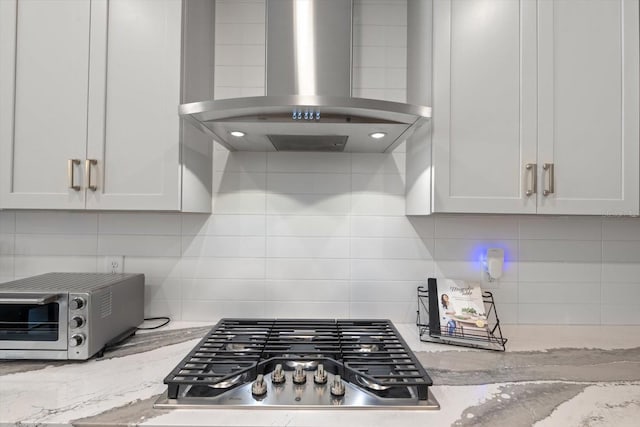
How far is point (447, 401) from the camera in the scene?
98cm

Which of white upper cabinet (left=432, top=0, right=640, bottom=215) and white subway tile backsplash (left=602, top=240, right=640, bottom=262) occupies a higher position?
white upper cabinet (left=432, top=0, right=640, bottom=215)

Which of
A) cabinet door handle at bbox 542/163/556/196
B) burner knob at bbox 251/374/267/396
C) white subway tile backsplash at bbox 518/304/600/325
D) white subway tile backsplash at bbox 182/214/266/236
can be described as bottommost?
burner knob at bbox 251/374/267/396

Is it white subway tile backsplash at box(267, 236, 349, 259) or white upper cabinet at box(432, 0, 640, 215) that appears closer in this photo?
white upper cabinet at box(432, 0, 640, 215)

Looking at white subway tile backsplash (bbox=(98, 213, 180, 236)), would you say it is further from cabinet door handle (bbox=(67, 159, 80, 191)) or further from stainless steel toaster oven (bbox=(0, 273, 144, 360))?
stainless steel toaster oven (bbox=(0, 273, 144, 360))

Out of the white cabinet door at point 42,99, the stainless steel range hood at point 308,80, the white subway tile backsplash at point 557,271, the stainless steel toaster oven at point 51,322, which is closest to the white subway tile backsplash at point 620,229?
the white subway tile backsplash at point 557,271

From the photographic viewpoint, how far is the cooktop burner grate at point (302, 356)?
1.00m

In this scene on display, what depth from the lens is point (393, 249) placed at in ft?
5.51

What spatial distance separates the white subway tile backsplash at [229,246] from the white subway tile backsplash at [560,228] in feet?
4.07

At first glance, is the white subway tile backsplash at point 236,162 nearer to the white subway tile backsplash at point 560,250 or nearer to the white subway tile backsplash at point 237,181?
the white subway tile backsplash at point 237,181

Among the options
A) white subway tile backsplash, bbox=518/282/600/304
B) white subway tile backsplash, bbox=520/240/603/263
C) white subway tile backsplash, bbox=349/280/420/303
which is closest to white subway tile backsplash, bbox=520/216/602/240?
white subway tile backsplash, bbox=520/240/603/263

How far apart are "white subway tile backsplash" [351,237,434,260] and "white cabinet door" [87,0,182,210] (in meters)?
0.86

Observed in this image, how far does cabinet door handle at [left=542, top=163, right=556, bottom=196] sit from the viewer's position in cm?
133

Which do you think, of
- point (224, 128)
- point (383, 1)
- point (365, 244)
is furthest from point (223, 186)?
point (383, 1)

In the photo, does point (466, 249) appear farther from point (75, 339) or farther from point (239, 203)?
point (75, 339)
